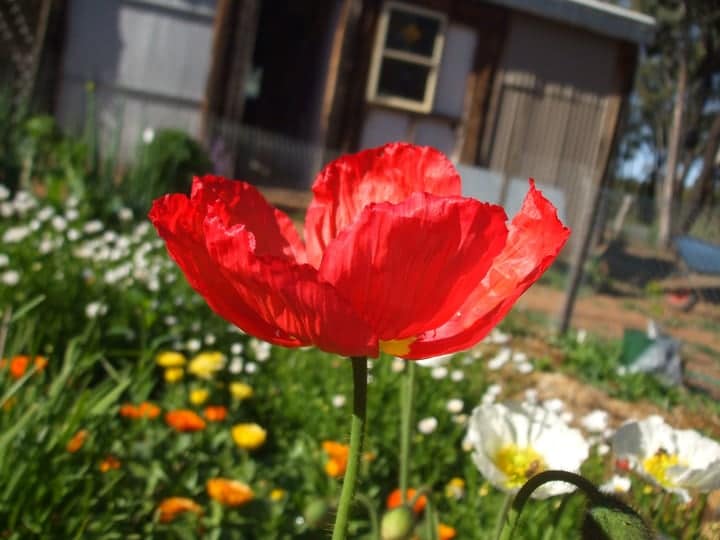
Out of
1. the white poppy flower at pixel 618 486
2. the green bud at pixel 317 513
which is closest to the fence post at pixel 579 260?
the white poppy flower at pixel 618 486

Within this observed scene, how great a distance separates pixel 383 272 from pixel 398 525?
0.89 feet

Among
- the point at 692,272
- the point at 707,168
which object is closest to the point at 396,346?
the point at 692,272

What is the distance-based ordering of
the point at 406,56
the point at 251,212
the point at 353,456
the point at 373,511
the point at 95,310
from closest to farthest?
1. the point at 353,456
2. the point at 251,212
3. the point at 373,511
4. the point at 95,310
5. the point at 406,56

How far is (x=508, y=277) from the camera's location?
612 millimetres

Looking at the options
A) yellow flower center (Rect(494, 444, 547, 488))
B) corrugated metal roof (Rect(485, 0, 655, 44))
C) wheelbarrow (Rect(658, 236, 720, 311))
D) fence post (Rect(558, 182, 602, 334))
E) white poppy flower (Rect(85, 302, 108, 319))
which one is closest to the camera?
yellow flower center (Rect(494, 444, 547, 488))

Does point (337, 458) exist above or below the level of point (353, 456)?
below

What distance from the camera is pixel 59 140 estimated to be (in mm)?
6559

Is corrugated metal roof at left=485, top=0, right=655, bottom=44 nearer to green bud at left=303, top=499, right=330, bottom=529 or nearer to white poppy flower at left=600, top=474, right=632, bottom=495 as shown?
white poppy flower at left=600, top=474, right=632, bottom=495

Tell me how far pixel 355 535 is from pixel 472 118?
28.0 feet

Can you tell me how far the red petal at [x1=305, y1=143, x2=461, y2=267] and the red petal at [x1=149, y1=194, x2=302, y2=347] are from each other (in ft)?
0.57

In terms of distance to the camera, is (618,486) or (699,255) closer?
(618,486)

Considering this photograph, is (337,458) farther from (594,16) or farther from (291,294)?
(594,16)

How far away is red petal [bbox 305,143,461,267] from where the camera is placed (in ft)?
2.42

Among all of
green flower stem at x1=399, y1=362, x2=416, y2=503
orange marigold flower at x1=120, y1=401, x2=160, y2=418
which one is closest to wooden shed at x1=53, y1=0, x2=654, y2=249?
orange marigold flower at x1=120, y1=401, x2=160, y2=418
